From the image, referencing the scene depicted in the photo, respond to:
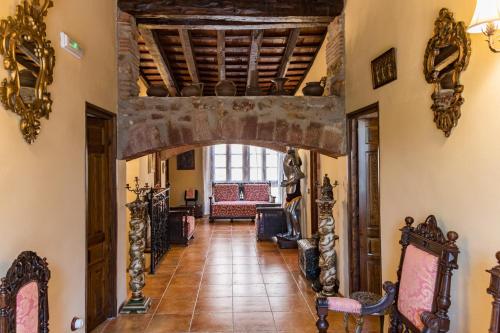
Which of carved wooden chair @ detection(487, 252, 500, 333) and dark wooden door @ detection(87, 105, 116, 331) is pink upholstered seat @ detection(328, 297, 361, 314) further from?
dark wooden door @ detection(87, 105, 116, 331)

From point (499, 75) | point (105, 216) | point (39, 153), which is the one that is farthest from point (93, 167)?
point (499, 75)

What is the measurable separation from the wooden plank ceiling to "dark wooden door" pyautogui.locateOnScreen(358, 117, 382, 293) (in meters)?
1.52

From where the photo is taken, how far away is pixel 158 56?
5.70 metres

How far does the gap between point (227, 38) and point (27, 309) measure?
4454 millimetres

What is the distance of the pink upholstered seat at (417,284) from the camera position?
219 cm

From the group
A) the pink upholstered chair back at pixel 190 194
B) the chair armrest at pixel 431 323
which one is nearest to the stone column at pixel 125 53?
the chair armrest at pixel 431 323

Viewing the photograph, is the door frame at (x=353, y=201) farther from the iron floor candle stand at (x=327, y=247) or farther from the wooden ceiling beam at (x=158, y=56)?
the wooden ceiling beam at (x=158, y=56)

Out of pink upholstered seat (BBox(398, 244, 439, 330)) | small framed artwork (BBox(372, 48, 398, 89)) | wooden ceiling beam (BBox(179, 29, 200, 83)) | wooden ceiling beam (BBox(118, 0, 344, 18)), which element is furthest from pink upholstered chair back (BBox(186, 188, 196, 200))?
pink upholstered seat (BBox(398, 244, 439, 330))

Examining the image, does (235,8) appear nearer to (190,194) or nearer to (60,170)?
(60,170)

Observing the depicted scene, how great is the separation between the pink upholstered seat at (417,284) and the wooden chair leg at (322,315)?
49cm

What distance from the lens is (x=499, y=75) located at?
187cm

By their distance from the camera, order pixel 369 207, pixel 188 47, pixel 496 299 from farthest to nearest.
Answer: pixel 188 47, pixel 369 207, pixel 496 299

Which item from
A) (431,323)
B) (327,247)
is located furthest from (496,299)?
(327,247)

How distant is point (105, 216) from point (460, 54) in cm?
351
